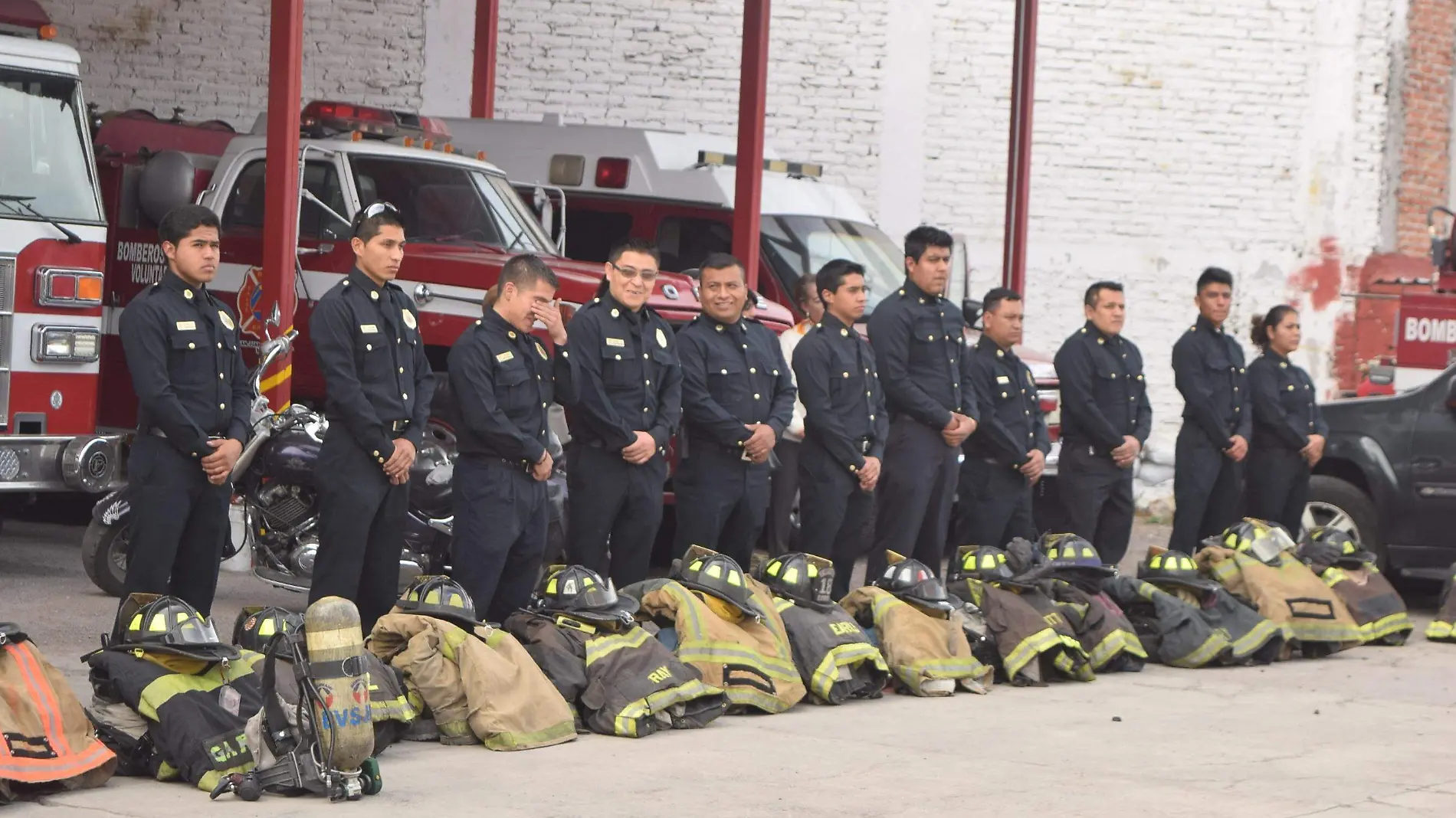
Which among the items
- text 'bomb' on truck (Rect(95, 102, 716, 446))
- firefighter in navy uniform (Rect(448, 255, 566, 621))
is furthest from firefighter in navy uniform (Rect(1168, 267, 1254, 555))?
firefighter in navy uniform (Rect(448, 255, 566, 621))

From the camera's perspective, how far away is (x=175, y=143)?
1312cm

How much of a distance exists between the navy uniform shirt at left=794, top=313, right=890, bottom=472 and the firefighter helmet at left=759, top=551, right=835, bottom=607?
1.25 meters

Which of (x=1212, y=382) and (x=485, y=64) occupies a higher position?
(x=485, y=64)

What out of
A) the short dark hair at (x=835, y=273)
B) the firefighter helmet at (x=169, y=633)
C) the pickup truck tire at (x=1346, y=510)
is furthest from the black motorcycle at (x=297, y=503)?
the pickup truck tire at (x=1346, y=510)

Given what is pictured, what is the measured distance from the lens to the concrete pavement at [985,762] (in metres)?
6.50

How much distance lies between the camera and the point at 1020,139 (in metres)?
16.0

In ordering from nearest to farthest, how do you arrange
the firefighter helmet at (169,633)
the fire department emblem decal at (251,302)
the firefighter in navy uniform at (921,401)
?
the firefighter helmet at (169,633) < the firefighter in navy uniform at (921,401) < the fire department emblem decal at (251,302)

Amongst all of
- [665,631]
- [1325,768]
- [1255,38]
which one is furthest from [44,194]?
[1255,38]

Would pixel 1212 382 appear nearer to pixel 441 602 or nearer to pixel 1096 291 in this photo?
pixel 1096 291

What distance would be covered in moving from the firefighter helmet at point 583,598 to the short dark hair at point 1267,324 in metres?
6.24

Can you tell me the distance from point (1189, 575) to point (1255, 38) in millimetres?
9402

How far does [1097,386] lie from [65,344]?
5.94 metres

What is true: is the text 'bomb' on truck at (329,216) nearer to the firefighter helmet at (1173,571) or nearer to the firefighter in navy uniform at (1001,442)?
the firefighter in navy uniform at (1001,442)

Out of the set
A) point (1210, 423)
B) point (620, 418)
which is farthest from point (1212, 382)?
point (620, 418)
